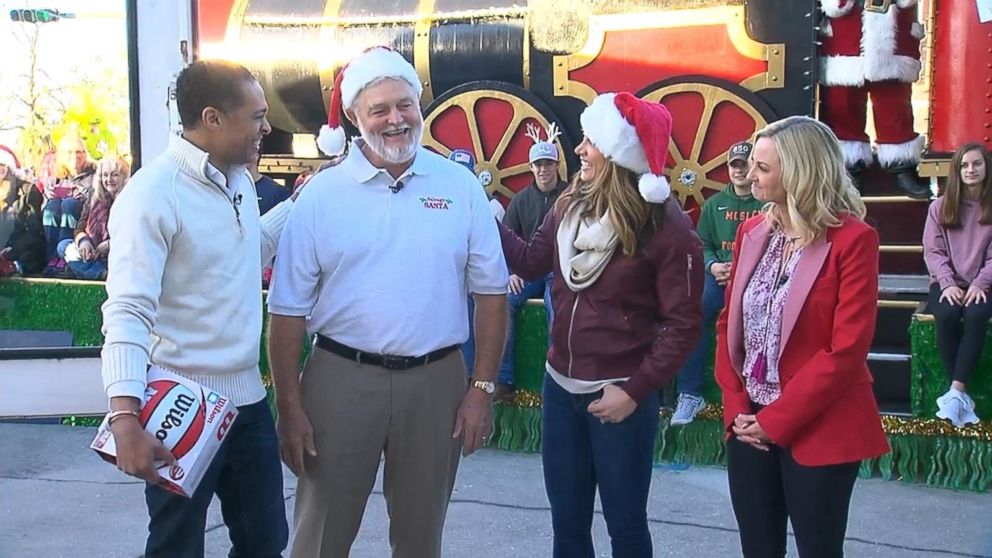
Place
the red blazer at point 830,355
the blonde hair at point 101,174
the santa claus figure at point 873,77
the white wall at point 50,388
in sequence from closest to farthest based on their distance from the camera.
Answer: the red blazer at point 830,355 < the white wall at point 50,388 < the santa claus figure at point 873,77 < the blonde hair at point 101,174

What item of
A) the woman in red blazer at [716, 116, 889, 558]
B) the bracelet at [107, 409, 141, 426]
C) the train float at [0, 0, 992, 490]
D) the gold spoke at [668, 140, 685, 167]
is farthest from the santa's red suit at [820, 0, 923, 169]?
the bracelet at [107, 409, 141, 426]

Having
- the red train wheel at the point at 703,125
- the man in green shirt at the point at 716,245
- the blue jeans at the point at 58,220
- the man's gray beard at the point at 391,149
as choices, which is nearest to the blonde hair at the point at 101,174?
the blue jeans at the point at 58,220

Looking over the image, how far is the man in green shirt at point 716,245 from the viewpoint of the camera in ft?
17.0

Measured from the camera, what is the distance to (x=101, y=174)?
639 centimetres

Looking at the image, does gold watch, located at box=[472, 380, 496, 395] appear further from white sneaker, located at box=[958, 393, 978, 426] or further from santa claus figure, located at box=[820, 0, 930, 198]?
santa claus figure, located at box=[820, 0, 930, 198]

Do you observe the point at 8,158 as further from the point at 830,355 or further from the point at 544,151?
the point at 830,355

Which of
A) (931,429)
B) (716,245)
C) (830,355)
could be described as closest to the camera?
(830,355)

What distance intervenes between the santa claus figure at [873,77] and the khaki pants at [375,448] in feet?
10.8

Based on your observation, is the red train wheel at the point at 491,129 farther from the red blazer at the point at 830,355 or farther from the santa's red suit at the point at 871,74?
the red blazer at the point at 830,355

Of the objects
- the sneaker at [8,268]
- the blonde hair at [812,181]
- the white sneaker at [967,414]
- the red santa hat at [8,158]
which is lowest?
the white sneaker at [967,414]

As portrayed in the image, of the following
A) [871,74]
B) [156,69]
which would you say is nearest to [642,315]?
[156,69]

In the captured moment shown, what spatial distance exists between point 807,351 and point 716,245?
9.18ft

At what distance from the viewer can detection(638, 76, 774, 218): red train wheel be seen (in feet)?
17.3

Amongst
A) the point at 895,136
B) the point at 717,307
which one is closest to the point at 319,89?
the point at 717,307
